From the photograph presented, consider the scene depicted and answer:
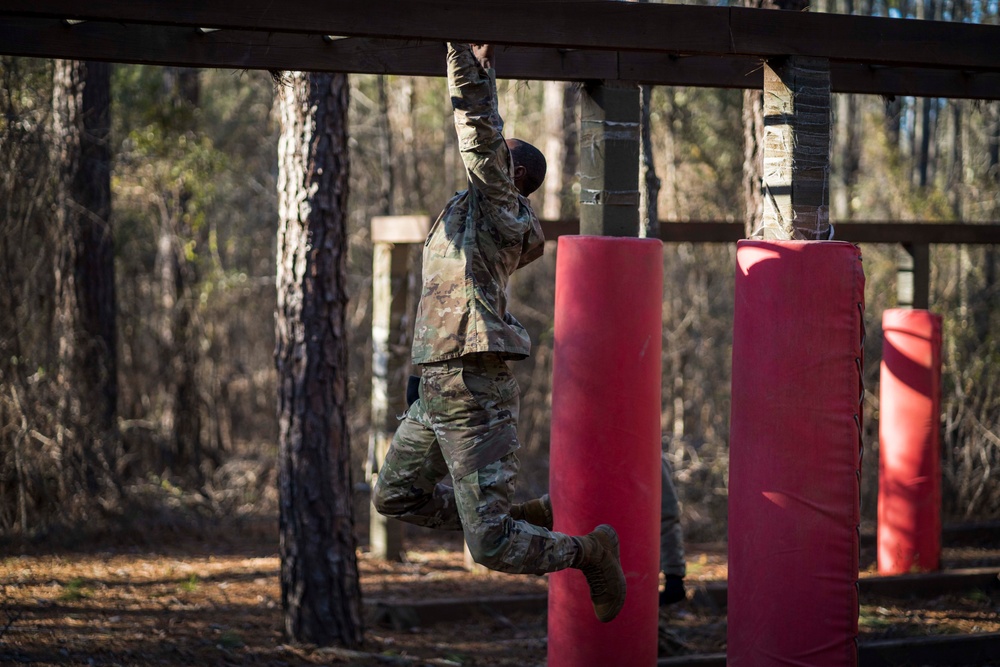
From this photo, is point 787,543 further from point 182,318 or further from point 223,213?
point 223,213

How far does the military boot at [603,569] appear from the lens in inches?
156

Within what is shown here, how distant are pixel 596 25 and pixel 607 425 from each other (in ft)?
5.36

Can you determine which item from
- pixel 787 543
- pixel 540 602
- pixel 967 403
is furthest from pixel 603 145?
pixel 967 403

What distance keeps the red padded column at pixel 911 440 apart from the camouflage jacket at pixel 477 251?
445cm

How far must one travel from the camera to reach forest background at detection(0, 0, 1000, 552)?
807cm

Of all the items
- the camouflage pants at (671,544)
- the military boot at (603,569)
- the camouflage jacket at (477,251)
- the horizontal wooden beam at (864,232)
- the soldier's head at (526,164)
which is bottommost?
the camouflage pants at (671,544)

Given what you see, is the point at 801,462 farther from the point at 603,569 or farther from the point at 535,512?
the point at 535,512

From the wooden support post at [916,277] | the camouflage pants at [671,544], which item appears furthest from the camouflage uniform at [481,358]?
the wooden support post at [916,277]

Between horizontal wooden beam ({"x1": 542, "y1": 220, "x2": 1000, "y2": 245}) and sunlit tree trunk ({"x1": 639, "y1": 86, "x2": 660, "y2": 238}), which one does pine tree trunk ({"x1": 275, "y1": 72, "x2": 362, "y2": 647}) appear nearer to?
horizontal wooden beam ({"x1": 542, "y1": 220, "x2": 1000, "y2": 245})

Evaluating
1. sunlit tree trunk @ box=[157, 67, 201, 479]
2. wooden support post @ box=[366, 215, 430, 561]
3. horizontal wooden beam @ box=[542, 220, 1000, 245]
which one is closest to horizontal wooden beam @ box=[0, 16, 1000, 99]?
horizontal wooden beam @ box=[542, 220, 1000, 245]

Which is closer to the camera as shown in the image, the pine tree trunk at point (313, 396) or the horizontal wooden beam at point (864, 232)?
the pine tree trunk at point (313, 396)

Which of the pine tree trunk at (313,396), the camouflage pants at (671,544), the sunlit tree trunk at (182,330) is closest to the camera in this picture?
the pine tree trunk at (313,396)

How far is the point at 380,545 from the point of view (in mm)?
8047

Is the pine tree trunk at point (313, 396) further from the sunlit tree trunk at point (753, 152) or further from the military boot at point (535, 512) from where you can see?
the sunlit tree trunk at point (753, 152)
